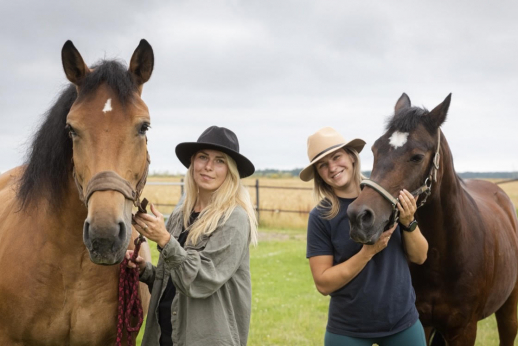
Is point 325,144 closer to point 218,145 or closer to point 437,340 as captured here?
point 218,145

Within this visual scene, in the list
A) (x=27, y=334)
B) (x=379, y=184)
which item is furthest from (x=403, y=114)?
(x=27, y=334)

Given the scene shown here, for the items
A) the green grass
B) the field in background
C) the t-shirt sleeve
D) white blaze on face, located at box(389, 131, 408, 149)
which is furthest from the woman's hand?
the field in background

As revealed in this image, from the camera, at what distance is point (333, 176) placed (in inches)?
118

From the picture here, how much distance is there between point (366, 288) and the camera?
2.80 metres

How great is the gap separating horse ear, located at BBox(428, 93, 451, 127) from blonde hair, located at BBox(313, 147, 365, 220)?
684mm

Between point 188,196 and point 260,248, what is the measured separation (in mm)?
9302

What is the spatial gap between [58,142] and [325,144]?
151cm

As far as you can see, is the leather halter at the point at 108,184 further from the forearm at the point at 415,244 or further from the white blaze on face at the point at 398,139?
the white blaze on face at the point at 398,139

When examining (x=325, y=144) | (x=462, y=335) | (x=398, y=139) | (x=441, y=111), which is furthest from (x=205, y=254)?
(x=462, y=335)

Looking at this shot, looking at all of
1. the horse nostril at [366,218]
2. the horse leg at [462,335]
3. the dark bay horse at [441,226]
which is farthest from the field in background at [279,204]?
the horse nostril at [366,218]

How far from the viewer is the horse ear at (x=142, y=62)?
8.41ft

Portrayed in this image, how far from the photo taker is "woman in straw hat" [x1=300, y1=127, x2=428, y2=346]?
2.77 meters

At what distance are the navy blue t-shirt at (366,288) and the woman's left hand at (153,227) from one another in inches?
38.1

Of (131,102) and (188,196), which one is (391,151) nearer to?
(188,196)
